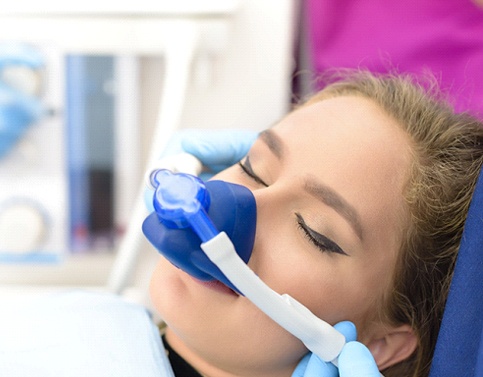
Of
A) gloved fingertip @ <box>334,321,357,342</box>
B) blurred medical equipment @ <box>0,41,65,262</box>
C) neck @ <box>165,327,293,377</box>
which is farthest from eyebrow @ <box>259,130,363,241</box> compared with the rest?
blurred medical equipment @ <box>0,41,65,262</box>

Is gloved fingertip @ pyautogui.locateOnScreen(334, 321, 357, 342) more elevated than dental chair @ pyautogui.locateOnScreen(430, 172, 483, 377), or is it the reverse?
dental chair @ pyautogui.locateOnScreen(430, 172, 483, 377)

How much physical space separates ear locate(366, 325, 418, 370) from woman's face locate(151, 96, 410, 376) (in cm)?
4

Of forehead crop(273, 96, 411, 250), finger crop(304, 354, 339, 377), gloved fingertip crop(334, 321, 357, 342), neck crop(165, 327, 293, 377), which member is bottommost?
neck crop(165, 327, 293, 377)

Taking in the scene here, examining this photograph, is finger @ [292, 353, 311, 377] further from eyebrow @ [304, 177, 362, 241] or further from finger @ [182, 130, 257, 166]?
finger @ [182, 130, 257, 166]

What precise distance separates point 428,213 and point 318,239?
0.59 ft

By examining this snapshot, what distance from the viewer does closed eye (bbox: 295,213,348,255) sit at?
0.84 meters

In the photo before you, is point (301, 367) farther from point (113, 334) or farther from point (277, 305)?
point (113, 334)

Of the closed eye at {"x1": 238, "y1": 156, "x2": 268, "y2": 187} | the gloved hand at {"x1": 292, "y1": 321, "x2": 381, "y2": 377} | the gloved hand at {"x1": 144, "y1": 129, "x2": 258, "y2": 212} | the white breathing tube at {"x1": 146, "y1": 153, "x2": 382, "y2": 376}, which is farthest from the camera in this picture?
the gloved hand at {"x1": 144, "y1": 129, "x2": 258, "y2": 212}

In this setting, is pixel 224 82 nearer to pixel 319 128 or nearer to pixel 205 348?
pixel 319 128

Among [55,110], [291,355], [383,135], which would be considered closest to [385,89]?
[383,135]

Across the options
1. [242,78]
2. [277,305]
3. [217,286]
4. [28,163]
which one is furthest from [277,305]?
[28,163]

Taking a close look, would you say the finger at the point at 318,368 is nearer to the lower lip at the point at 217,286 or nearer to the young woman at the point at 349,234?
the young woman at the point at 349,234

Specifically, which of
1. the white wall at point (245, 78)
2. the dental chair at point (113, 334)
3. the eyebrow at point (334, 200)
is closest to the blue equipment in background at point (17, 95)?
the white wall at point (245, 78)

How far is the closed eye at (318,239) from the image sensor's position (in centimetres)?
84
